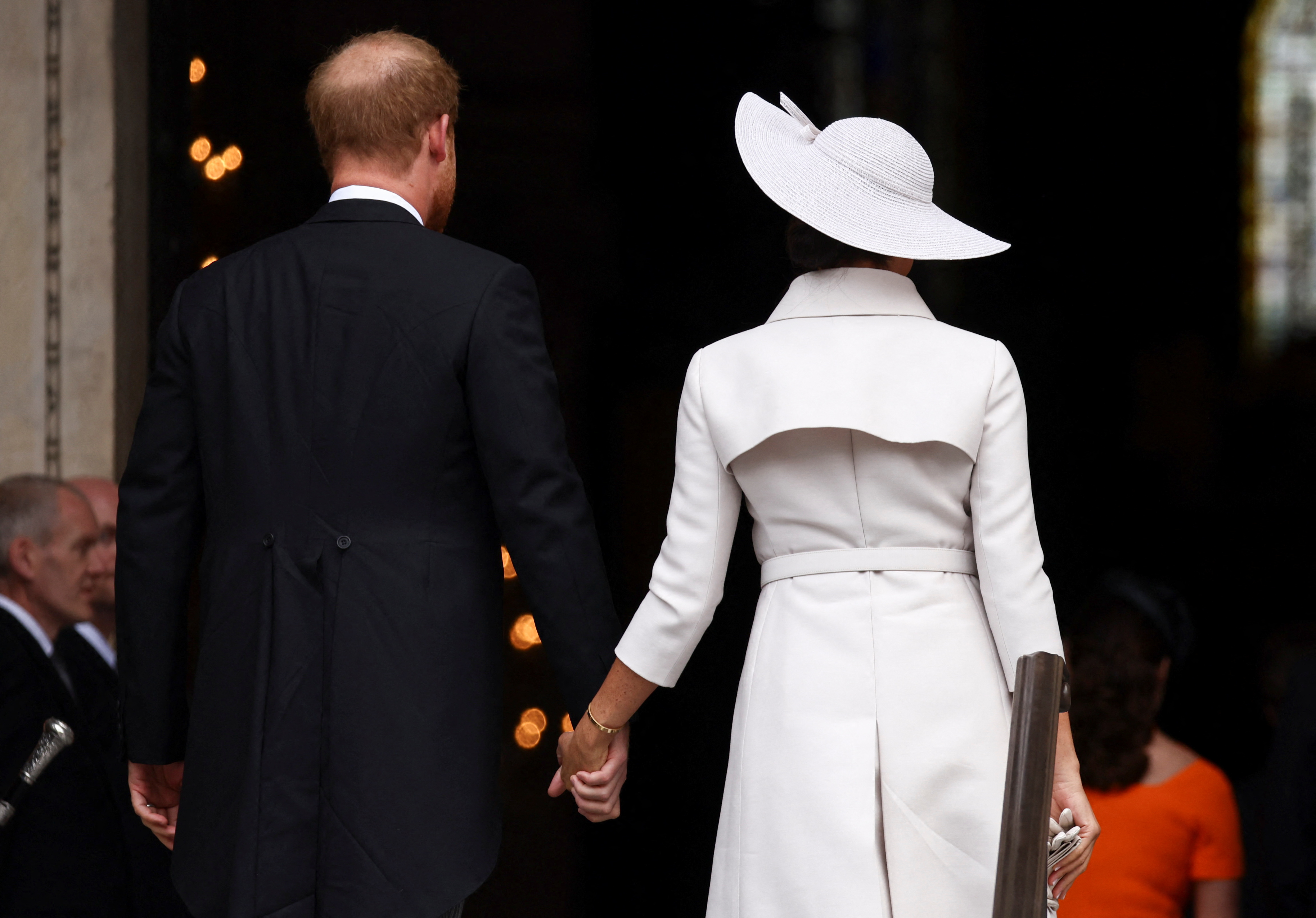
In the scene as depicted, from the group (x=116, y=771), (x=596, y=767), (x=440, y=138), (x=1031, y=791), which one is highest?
(x=440, y=138)

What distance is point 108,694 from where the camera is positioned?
402cm

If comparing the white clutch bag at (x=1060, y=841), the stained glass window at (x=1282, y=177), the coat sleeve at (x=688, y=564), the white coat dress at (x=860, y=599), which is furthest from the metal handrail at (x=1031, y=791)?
the stained glass window at (x=1282, y=177)

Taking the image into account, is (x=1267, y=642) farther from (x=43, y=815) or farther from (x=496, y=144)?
(x=43, y=815)

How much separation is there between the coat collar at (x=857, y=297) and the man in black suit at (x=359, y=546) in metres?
0.45

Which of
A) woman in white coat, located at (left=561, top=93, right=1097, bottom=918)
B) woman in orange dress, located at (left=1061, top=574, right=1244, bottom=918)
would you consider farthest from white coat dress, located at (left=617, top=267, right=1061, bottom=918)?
woman in orange dress, located at (left=1061, top=574, right=1244, bottom=918)

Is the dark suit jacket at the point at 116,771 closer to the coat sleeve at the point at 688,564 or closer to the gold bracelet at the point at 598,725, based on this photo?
the gold bracelet at the point at 598,725

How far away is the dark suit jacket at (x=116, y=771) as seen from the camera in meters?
3.79

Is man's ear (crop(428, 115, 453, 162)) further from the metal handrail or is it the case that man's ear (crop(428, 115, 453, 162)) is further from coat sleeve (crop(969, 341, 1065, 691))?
the metal handrail

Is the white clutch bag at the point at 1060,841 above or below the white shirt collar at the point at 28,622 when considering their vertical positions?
above

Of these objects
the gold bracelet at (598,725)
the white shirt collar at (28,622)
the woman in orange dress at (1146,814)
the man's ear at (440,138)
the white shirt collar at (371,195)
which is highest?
the man's ear at (440,138)

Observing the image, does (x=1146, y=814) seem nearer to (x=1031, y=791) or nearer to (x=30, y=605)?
(x=1031, y=791)

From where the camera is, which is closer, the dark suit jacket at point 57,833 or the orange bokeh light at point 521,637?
the dark suit jacket at point 57,833

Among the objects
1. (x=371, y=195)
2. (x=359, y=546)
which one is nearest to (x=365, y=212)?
→ (x=371, y=195)

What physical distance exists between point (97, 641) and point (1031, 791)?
2.89m
